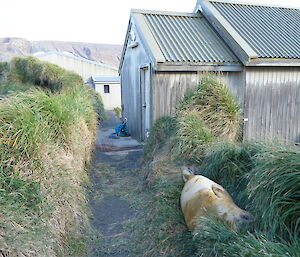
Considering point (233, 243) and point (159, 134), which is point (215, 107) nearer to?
point (159, 134)

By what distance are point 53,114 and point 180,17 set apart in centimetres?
630

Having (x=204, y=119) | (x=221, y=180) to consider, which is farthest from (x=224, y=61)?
(x=221, y=180)

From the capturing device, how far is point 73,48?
8600cm

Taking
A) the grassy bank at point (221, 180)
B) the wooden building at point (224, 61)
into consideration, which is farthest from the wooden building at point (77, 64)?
the grassy bank at point (221, 180)

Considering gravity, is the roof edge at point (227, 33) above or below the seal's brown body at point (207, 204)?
above

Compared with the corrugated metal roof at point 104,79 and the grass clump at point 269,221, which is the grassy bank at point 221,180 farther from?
the corrugated metal roof at point 104,79

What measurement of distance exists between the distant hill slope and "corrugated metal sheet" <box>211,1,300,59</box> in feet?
225

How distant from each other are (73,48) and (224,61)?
279ft

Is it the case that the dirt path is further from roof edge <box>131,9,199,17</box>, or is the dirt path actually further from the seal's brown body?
roof edge <box>131,9,199,17</box>

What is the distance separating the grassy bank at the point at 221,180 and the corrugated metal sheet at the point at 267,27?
290cm

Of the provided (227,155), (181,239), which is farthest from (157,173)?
(181,239)

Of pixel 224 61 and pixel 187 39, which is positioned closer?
pixel 224 61

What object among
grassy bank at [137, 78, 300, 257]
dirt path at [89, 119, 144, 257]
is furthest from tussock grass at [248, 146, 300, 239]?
dirt path at [89, 119, 144, 257]

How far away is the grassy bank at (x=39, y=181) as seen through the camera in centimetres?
271
